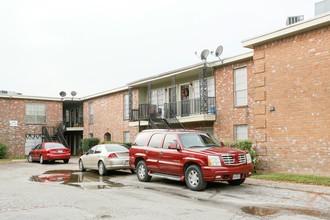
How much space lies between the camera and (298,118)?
1383 centimetres

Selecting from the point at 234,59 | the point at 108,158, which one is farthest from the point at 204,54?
the point at 108,158

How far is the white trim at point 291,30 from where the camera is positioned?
13.0m

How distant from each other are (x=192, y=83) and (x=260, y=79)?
740cm

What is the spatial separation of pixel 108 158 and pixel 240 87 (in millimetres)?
7700

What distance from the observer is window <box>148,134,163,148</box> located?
12914 mm

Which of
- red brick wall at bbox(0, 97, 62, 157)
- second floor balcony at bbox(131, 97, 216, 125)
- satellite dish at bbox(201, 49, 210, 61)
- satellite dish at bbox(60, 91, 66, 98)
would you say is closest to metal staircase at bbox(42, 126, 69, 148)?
red brick wall at bbox(0, 97, 62, 157)

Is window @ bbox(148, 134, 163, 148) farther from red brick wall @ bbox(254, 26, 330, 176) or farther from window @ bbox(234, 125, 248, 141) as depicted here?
window @ bbox(234, 125, 248, 141)

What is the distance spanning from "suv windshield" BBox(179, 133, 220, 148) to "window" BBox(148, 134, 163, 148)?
104 centimetres

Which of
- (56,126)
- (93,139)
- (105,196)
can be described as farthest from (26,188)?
(56,126)

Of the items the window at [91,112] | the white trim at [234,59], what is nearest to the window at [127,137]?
the window at [91,112]

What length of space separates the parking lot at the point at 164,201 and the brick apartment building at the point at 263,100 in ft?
8.55

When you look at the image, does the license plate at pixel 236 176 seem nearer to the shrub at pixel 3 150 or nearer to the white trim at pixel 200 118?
the white trim at pixel 200 118

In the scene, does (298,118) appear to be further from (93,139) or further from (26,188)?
(93,139)

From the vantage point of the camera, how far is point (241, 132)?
18.5 m
